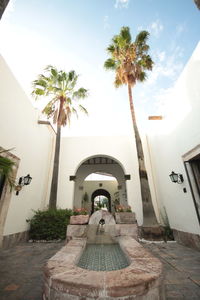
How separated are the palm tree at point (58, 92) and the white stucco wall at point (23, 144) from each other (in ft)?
3.20

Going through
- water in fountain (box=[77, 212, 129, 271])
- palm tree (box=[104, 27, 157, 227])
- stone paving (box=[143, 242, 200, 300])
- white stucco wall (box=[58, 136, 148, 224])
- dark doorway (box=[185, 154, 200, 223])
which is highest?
palm tree (box=[104, 27, 157, 227])

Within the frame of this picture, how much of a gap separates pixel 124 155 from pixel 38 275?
6.57 m

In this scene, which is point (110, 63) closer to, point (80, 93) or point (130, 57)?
point (130, 57)

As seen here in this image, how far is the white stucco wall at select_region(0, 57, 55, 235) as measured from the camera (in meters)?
4.68

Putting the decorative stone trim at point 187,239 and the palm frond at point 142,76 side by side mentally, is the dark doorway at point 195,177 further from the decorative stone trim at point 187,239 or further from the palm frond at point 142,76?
the palm frond at point 142,76

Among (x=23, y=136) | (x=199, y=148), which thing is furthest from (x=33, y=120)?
(x=199, y=148)

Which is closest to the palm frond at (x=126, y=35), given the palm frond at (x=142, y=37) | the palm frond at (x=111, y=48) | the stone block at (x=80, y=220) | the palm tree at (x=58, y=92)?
the palm frond at (x=142, y=37)

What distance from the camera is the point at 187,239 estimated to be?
4688 mm

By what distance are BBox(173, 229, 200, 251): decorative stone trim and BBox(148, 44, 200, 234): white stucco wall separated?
14cm

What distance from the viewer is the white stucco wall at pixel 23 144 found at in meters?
4.68

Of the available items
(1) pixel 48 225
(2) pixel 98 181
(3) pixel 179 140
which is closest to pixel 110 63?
(3) pixel 179 140

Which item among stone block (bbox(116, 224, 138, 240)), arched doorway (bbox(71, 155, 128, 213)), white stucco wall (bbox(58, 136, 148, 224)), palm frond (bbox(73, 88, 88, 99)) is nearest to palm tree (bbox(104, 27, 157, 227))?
white stucco wall (bbox(58, 136, 148, 224))

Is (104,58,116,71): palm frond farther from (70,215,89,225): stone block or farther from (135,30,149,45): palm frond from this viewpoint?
(70,215,89,225): stone block

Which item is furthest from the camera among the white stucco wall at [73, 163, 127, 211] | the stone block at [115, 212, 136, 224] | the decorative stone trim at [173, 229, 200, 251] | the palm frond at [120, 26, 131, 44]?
the white stucco wall at [73, 163, 127, 211]
